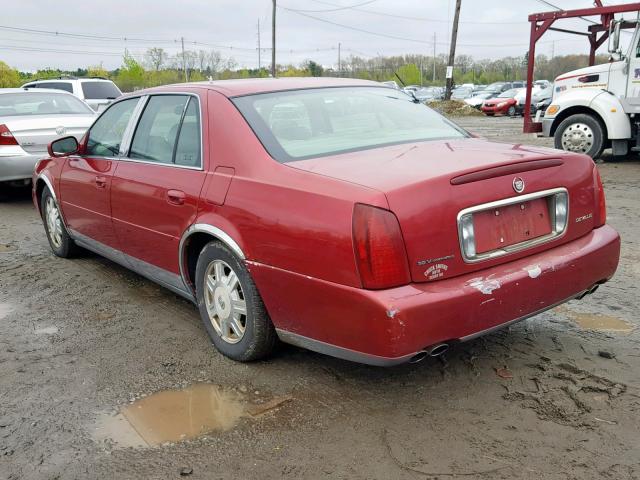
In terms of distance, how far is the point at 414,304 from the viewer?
258 cm

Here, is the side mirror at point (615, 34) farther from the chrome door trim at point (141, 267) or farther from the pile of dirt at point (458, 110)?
the pile of dirt at point (458, 110)

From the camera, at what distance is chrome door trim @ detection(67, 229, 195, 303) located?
12.9 ft

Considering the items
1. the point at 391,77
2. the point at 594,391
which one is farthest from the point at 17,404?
the point at 391,77

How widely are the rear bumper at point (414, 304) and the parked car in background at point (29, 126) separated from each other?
6311 mm

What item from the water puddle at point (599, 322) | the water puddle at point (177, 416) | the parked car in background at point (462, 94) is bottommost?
the water puddle at point (177, 416)

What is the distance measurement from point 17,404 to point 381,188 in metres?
2.14

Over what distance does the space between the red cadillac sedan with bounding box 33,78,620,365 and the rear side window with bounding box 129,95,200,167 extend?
0.5 inches

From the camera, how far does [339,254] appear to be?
2672mm

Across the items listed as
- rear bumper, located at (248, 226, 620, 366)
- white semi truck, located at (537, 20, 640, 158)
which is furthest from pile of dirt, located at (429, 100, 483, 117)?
rear bumper, located at (248, 226, 620, 366)

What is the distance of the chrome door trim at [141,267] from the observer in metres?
3.94

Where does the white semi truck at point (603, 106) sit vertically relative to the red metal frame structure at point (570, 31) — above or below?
below

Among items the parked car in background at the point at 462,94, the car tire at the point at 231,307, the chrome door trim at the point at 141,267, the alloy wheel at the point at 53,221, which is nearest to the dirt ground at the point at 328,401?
the car tire at the point at 231,307

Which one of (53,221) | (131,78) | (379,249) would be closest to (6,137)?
(53,221)

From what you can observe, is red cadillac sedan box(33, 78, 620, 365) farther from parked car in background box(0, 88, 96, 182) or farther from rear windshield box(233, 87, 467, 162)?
parked car in background box(0, 88, 96, 182)
